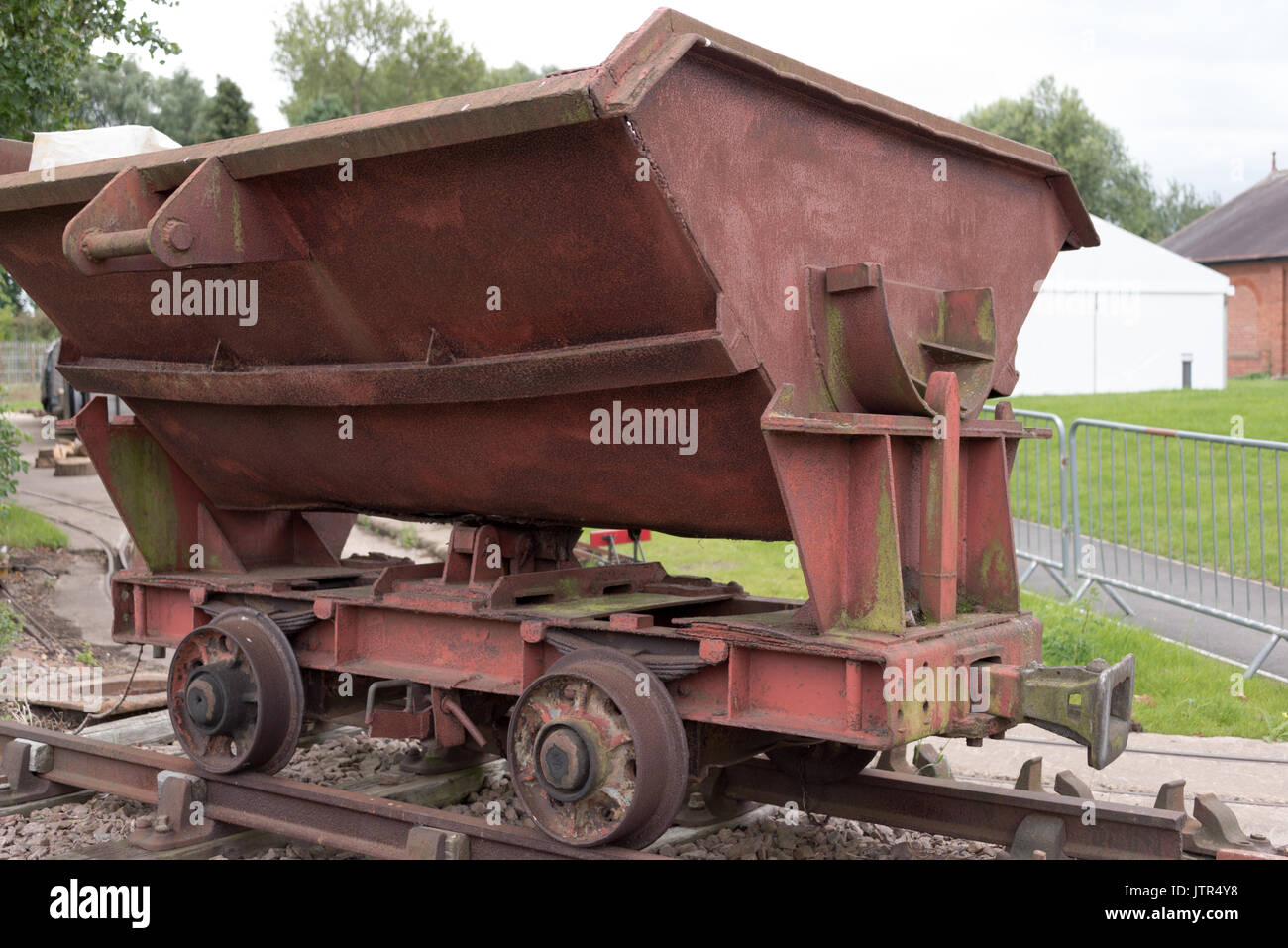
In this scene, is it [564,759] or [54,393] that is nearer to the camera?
[564,759]

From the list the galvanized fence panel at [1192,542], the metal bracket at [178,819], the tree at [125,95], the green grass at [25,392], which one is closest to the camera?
the metal bracket at [178,819]

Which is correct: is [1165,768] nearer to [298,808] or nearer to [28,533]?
[298,808]

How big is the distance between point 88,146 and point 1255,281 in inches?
1665

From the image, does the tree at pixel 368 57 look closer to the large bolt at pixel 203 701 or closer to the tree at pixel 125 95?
the tree at pixel 125 95

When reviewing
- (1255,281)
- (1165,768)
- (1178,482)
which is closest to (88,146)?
(1165,768)

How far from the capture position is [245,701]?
5.14 meters

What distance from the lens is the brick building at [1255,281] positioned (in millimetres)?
40094

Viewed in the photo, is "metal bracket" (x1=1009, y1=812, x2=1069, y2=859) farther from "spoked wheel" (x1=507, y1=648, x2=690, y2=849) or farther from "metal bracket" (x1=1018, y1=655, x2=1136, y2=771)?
"spoked wheel" (x1=507, y1=648, x2=690, y2=849)

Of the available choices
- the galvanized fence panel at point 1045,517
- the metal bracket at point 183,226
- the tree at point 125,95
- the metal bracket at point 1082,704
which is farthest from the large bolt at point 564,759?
the tree at point 125,95

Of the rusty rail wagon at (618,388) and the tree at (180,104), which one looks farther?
the tree at (180,104)

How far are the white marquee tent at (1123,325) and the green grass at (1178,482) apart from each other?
465 cm

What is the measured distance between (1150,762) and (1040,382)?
20.7 meters

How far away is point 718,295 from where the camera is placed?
367 centimetres

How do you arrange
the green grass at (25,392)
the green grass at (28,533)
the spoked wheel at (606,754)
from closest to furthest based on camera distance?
the spoked wheel at (606,754)
the green grass at (28,533)
the green grass at (25,392)
